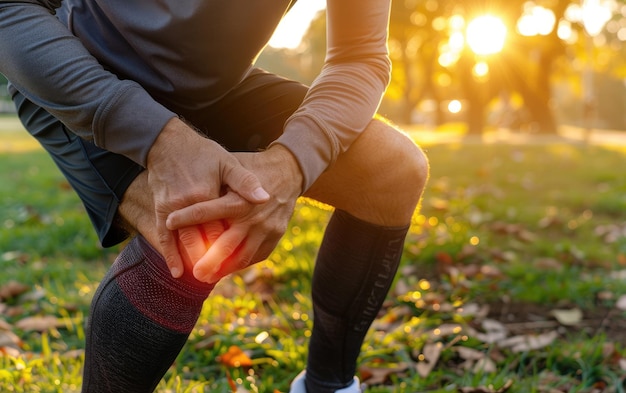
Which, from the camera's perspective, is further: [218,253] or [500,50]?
[500,50]

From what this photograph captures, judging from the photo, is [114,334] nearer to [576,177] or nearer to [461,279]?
[461,279]

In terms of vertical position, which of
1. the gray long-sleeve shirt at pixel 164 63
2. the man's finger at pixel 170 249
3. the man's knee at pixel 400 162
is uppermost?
the gray long-sleeve shirt at pixel 164 63

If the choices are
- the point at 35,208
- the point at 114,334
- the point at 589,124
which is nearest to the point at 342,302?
the point at 114,334

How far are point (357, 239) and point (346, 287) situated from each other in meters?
0.13

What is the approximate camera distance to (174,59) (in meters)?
1.41

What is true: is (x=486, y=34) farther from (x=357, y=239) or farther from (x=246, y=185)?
(x=246, y=185)

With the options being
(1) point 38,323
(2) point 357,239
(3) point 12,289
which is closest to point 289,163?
(2) point 357,239

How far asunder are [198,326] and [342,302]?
0.95 m

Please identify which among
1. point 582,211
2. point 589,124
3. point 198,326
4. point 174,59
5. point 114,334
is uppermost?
point 174,59

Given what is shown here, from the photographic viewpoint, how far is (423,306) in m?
2.63

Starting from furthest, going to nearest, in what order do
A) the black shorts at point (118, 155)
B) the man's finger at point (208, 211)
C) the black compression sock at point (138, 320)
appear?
1. the black shorts at point (118, 155)
2. the black compression sock at point (138, 320)
3. the man's finger at point (208, 211)

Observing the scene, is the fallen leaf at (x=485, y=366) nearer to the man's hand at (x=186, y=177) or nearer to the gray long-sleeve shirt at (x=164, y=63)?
the gray long-sleeve shirt at (x=164, y=63)

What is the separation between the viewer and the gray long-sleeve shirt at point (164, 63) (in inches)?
47.9

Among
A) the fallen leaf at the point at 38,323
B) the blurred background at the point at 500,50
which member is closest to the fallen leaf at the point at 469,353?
the fallen leaf at the point at 38,323
